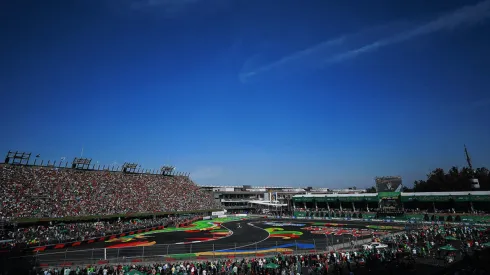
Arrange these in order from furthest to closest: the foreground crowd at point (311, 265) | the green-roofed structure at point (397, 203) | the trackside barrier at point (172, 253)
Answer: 1. the green-roofed structure at point (397, 203)
2. the trackside barrier at point (172, 253)
3. the foreground crowd at point (311, 265)

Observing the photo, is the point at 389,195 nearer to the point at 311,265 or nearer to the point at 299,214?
the point at 299,214

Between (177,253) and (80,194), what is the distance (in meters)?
37.0

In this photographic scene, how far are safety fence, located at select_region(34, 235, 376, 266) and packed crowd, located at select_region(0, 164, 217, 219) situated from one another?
66.9 ft

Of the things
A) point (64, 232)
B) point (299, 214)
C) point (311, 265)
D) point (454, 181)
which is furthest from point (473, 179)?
point (64, 232)

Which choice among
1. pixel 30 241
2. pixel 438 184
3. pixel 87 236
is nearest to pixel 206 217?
pixel 87 236

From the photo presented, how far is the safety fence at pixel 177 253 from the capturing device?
91.3 feet

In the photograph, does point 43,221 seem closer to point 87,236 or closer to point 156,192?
point 87,236

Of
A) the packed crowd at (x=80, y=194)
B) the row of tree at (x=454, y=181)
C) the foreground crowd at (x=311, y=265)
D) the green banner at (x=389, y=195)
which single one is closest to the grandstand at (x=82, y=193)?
the packed crowd at (x=80, y=194)

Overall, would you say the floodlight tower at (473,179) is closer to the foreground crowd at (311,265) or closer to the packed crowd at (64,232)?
the foreground crowd at (311,265)

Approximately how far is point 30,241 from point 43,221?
1312 centimetres

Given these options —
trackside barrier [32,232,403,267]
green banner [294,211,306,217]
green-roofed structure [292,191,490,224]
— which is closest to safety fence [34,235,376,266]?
trackside barrier [32,232,403,267]

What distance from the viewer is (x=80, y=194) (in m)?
59.3

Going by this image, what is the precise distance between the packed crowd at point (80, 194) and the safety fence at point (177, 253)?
66.9 ft

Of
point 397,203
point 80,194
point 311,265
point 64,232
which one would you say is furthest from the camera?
point 397,203
